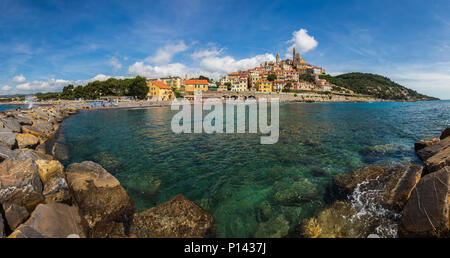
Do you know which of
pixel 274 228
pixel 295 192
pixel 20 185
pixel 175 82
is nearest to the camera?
pixel 20 185

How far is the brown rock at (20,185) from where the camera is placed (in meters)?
4.51

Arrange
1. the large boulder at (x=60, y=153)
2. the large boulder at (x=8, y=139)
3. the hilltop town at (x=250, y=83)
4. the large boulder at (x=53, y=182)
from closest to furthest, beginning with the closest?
the large boulder at (x=53, y=182)
the large boulder at (x=8, y=139)
the large boulder at (x=60, y=153)
the hilltop town at (x=250, y=83)

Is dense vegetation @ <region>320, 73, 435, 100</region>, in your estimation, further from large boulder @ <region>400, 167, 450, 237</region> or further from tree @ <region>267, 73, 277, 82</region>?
large boulder @ <region>400, 167, 450, 237</region>

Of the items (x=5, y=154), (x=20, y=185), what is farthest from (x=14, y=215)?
(x=5, y=154)

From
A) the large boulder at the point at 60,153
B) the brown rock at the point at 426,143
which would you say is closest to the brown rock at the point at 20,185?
the large boulder at the point at 60,153

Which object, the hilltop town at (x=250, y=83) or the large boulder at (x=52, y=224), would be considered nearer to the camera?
the large boulder at (x=52, y=224)

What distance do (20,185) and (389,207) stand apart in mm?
10760

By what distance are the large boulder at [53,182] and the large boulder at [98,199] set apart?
1.18ft

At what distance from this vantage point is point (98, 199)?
5.49 m

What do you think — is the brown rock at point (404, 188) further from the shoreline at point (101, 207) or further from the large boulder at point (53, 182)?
the large boulder at point (53, 182)

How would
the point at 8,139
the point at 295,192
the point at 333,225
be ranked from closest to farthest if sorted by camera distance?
the point at 333,225 → the point at 295,192 → the point at 8,139

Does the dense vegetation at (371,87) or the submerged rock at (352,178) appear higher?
the dense vegetation at (371,87)

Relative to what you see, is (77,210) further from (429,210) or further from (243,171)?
(429,210)
